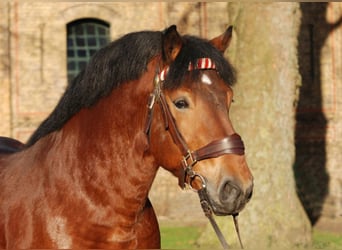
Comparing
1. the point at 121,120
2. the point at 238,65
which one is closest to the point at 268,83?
the point at 238,65

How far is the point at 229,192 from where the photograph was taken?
396 centimetres

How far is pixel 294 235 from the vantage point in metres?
11.6

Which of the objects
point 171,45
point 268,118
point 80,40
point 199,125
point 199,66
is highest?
point 80,40

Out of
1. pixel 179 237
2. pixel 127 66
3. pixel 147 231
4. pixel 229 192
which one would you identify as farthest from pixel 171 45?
pixel 179 237

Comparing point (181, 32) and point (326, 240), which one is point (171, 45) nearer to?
point (326, 240)

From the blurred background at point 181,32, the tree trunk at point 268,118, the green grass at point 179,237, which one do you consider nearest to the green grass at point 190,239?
the green grass at point 179,237

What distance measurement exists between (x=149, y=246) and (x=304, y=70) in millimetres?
15025

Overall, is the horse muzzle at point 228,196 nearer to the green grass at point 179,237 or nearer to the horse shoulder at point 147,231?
the horse shoulder at point 147,231

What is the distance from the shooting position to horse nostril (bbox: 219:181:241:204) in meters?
3.93

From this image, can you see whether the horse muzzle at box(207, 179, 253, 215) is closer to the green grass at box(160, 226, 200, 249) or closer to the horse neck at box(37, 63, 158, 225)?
the horse neck at box(37, 63, 158, 225)

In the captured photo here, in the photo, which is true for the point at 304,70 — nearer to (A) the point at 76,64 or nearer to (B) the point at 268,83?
(A) the point at 76,64

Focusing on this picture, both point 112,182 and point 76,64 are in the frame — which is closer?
point 112,182

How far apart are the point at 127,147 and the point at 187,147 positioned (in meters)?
0.47

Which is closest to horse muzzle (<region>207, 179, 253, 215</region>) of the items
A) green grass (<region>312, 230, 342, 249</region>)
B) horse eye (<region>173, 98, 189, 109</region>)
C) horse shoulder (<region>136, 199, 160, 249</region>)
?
horse eye (<region>173, 98, 189, 109</region>)
